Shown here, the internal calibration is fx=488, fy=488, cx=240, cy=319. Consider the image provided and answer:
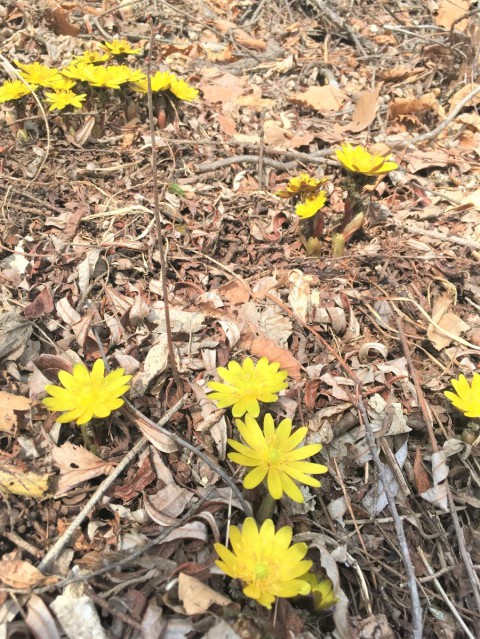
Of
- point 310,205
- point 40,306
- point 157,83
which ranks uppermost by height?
point 157,83

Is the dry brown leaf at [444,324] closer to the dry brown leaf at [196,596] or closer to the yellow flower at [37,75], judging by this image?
the dry brown leaf at [196,596]

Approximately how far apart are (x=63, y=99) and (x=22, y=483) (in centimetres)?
191

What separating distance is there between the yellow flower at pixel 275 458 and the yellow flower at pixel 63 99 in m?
1.85

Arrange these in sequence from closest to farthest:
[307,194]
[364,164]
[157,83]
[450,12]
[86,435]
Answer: [86,435], [364,164], [307,194], [157,83], [450,12]

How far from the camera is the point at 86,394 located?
132cm

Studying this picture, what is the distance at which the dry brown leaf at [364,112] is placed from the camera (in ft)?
9.49

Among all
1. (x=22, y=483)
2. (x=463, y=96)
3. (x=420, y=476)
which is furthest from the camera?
(x=463, y=96)

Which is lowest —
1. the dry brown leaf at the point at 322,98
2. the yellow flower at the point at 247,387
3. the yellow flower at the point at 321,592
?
the yellow flower at the point at 321,592

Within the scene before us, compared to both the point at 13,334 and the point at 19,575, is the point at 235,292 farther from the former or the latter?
the point at 19,575

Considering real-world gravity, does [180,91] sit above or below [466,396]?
above

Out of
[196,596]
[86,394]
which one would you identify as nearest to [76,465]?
[86,394]

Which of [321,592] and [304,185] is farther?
[304,185]

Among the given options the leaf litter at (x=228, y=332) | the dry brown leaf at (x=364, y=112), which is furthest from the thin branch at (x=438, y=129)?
the dry brown leaf at (x=364, y=112)

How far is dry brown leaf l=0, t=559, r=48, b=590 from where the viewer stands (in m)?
1.08
